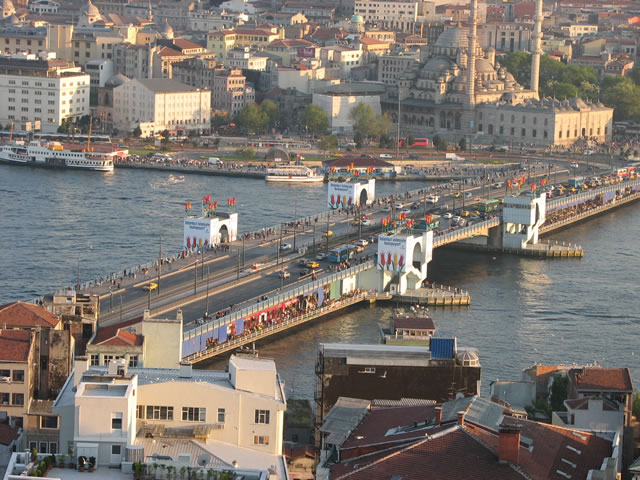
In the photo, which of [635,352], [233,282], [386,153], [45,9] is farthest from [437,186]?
[45,9]

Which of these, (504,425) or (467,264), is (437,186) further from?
(504,425)

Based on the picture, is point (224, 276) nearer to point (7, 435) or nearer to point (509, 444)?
point (7, 435)

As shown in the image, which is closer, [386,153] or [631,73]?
[386,153]

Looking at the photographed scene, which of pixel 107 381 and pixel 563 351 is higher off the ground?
pixel 107 381

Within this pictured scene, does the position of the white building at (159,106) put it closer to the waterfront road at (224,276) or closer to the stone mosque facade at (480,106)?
the stone mosque facade at (480,106)

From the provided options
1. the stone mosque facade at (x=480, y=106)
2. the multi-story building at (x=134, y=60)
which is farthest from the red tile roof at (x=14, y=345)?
the multi-story building at (x=134, y=60)

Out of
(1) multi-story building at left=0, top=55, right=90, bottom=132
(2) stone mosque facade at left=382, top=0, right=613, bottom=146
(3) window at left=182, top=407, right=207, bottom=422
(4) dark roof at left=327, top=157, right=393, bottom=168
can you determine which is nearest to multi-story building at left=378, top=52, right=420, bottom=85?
(2) stone mosque facade at left=382, top=0, right=613, bottom=146
